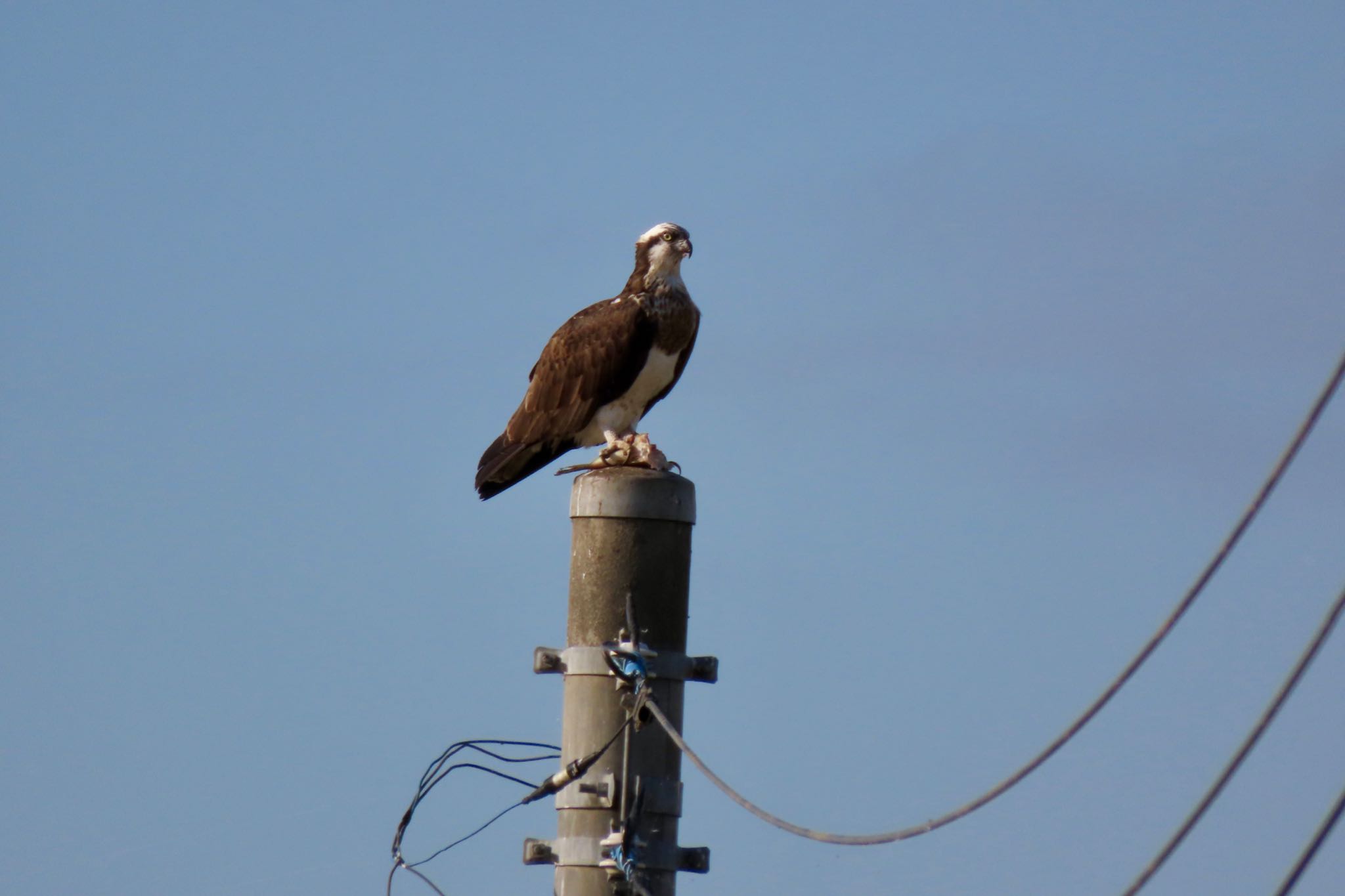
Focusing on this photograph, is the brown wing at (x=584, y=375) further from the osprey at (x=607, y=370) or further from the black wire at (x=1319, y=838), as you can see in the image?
the black wire at (x=1319, y=838)

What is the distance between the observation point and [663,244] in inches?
412

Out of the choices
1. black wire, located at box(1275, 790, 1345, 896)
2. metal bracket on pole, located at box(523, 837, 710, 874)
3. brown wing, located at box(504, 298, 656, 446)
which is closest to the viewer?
black wire, located at box(1275, 790, 1345, 896)

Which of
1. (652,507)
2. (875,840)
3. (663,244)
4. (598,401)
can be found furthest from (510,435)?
(875,840)

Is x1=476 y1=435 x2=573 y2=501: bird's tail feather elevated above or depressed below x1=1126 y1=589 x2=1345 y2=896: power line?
above

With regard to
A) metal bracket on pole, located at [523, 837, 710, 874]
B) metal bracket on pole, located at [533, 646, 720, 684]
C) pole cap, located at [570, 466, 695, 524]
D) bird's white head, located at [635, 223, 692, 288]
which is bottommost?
metal bracket on pole, located at [523, 837, 710, 874]

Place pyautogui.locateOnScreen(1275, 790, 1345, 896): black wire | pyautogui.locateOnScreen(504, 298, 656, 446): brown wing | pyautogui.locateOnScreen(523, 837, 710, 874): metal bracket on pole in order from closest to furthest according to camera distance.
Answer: pyautogui.locateOnScreen(1275, 790, 1345, 896): black wire
pyautogui.locateOnScreen(523, 837, 710, 874): metal bracket on pole
pyautogui.locateOnScreen(504, 298, 656, 446): brown wing

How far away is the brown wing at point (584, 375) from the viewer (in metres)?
10.2

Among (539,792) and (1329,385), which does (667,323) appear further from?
(1329,385)

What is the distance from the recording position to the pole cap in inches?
236

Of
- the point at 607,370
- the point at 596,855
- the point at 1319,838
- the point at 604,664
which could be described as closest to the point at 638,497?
the point at 604,664

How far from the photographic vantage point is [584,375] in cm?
1021

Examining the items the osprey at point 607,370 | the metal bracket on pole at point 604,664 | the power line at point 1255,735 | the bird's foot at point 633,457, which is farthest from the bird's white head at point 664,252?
the power line at point 1255,735

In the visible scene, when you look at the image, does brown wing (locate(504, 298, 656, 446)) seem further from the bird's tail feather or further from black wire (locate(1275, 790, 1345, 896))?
black wire (locate(1275, 790, 1345, 896))

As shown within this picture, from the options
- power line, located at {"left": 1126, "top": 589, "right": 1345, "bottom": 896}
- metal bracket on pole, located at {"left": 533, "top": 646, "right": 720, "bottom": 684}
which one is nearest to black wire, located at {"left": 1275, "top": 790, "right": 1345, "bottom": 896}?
power line, located at {"left": 1126, "top": 589, "right": 1345, "bottom": 896}
